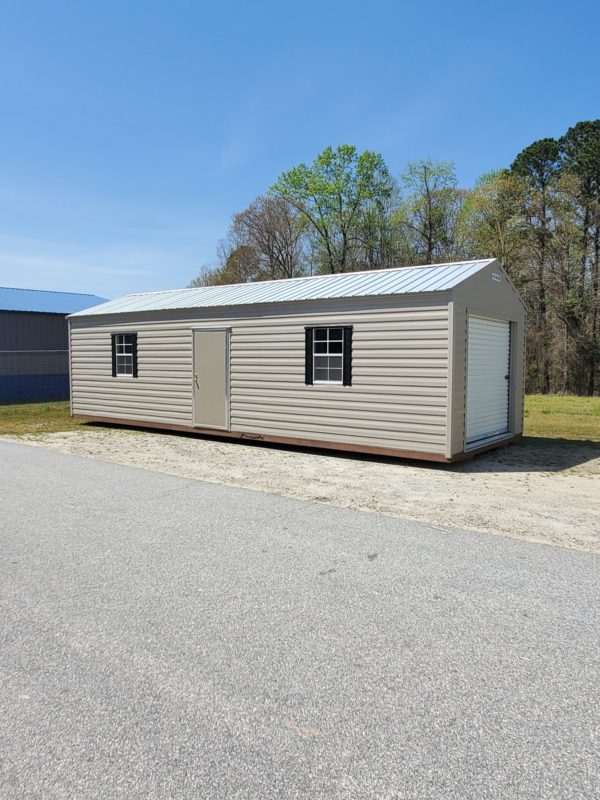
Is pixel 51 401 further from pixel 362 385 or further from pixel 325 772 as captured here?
pixel 325 772

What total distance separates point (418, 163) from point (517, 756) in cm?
3014

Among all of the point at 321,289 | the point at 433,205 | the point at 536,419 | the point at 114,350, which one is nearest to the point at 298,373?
the point at 321,289

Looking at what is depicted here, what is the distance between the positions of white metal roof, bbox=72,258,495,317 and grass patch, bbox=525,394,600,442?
4.54m

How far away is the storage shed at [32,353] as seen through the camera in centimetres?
2033

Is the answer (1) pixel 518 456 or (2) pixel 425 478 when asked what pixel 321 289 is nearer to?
(2) pixel 425 478

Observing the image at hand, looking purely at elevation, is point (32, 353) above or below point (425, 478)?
above

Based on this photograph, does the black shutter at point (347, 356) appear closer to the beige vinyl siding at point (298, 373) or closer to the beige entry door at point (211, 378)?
the beige vinyl siding at point (298, 373)

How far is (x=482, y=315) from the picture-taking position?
30.2 ft

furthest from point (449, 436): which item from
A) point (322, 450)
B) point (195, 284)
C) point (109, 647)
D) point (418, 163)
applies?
point (195, 284)

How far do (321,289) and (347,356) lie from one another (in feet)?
4.91

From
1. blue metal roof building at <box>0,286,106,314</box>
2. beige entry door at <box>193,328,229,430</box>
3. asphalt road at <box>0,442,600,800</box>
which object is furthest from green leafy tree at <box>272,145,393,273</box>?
asphalt road at <box>0,442,600,800</box>

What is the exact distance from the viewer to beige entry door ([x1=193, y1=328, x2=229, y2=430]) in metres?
11.1

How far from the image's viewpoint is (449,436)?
323 inches

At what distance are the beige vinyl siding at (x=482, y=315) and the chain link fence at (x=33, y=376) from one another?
15945 mm
